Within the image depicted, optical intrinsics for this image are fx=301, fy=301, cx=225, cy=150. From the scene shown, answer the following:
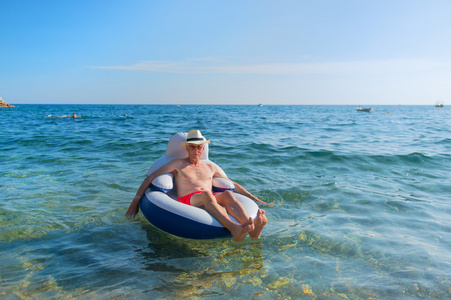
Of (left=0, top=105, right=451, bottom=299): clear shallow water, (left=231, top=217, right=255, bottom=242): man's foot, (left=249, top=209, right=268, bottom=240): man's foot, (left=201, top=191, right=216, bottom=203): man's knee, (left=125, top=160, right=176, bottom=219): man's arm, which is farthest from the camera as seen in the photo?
(left=125, top=160, right=176, bottom=219): man's arm

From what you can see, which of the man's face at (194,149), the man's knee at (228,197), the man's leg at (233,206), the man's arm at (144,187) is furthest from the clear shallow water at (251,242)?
the man's face at (194,149)

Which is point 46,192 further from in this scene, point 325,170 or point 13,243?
point 325,170

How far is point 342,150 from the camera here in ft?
36.8

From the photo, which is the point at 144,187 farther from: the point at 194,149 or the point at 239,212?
the point at 239,212

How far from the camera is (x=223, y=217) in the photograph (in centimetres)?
389

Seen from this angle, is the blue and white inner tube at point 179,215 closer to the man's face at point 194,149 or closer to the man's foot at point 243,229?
the man's foot at point 243,229

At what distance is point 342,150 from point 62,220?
948 cm

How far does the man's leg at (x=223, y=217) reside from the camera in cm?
379

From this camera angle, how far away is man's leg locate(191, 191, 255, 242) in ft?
12.4

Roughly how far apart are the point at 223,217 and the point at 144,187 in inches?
61.0

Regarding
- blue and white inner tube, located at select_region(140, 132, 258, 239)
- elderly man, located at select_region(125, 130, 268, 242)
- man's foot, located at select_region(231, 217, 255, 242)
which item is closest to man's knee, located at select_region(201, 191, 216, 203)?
elderly man, located at select_region(125, 130, 268, 242)

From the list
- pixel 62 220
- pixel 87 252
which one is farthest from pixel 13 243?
pixel 87 252

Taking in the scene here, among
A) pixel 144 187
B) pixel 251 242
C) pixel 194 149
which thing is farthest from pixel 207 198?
pixel 144 187

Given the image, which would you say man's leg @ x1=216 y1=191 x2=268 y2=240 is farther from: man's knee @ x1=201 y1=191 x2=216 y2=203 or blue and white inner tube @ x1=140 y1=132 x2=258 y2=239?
man's knee @ x1=201 y1=191 x2=216 y2=203
